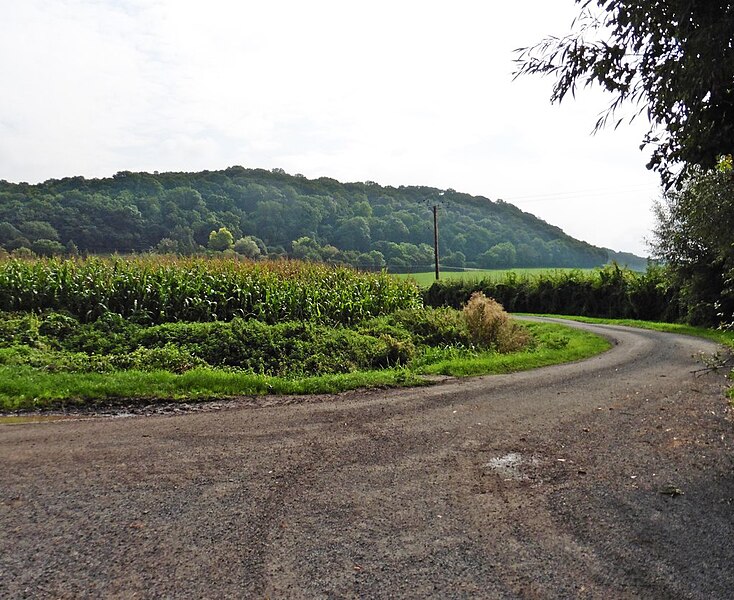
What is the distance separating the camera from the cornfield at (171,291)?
1352cm

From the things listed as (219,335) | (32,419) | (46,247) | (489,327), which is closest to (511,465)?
(32,419)

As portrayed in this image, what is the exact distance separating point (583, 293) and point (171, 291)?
Result: 99.1ft

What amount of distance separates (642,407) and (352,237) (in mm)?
57577

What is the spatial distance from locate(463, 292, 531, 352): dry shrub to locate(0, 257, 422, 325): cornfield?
138 inches

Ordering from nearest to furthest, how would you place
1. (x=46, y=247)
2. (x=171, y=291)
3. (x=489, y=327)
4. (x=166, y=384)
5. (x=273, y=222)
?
(x=166, y=384), (x=171, y=291), (x=489, y=327), (x=46, y=247), (x=273, y=222)

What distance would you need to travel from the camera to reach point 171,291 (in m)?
13.9

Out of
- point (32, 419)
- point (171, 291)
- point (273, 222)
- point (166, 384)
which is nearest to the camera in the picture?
point (32, 419)

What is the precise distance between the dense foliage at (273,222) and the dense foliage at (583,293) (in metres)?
8.55

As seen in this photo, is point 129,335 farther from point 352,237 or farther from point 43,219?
point 352,237

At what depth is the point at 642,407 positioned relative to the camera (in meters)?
7.75

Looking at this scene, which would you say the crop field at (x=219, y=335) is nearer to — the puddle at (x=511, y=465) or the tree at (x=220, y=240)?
the puddle at (x=511, y=465)

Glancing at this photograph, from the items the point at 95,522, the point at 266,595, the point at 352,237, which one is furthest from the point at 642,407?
the point at 352,237

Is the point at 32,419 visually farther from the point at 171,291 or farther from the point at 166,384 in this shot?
the point at 171,291

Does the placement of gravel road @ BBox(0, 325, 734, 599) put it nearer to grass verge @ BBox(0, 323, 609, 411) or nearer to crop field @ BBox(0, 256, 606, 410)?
grass verge @ BBox(0, 323, 609, 411)
